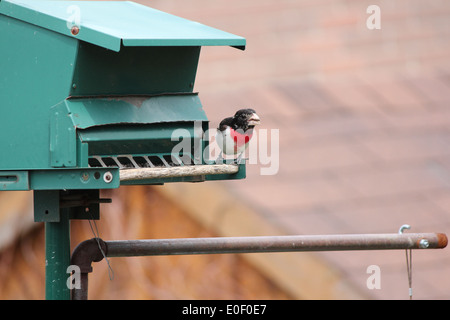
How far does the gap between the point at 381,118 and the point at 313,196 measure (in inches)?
71.1

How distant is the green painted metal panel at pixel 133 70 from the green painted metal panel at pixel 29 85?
A: 0.08 m

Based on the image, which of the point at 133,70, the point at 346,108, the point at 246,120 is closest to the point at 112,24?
the point at 133,70

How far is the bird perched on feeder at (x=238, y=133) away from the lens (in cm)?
520

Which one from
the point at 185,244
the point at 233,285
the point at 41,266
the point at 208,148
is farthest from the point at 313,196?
the point at 185,244

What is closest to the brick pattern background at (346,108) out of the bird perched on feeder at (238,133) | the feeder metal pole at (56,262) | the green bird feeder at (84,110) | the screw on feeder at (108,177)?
the bird perched on feeder at (238,133)

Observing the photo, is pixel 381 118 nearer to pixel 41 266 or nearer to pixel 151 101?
pixel 41 266

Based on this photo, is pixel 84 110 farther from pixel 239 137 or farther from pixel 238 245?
pixel 239 137

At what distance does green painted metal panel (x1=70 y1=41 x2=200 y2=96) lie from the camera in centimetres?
420

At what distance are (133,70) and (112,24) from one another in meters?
0.29

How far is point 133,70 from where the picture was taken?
4516mm

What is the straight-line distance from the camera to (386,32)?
1041 cm

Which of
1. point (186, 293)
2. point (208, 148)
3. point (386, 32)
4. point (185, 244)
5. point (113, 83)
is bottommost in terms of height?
point (186, 293)

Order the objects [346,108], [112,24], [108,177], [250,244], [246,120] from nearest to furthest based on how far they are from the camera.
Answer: [108,177], [250,244], [112,24], [246,120], [346,108]
